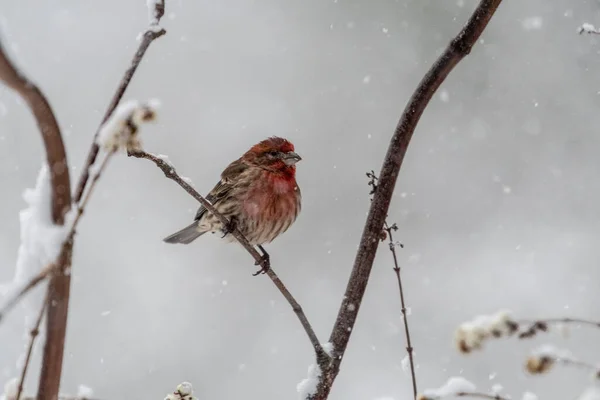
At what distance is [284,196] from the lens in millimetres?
4922

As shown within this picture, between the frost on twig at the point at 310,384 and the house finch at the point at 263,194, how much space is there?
10.6 feet

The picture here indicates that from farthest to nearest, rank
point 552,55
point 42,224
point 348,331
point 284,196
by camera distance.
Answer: point 552,55 → point 284,196 → point 348,331 → point 42,224

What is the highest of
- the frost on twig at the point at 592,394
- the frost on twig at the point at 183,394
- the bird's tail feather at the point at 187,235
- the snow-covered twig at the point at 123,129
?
the bird's tail feather at the point at 187,235

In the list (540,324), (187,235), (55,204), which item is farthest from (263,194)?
(55,204)

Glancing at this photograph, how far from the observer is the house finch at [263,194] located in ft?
16.0

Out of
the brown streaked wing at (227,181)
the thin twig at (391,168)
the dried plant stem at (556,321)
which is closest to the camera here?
the dried plant stem at (556,321)

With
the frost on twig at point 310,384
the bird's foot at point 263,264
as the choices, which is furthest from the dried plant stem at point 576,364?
the bird's foot at point 263,264

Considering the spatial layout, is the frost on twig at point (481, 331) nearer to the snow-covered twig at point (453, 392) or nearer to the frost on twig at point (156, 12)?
the snow-covered twig at point (453, 392)

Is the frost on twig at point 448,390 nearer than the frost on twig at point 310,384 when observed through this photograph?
Yes

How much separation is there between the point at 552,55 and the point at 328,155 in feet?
10.9

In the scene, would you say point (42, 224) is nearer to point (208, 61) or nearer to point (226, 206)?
point (226, 206)

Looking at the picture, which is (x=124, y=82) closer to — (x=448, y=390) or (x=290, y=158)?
(x=448, y=390)

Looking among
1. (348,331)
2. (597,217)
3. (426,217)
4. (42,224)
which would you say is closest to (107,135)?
(42,224)

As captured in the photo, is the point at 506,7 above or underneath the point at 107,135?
above
